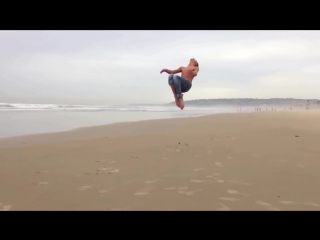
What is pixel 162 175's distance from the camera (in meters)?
4.45

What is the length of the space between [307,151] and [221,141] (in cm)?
217

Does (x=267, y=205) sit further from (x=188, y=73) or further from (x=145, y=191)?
(x=188, y=73)

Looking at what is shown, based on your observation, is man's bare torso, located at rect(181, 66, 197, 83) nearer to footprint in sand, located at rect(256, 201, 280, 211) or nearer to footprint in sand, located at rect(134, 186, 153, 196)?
footprint in sand, located at rect(134, 186, 153, 196)

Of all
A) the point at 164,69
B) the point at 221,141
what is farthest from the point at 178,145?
the point at 164,69

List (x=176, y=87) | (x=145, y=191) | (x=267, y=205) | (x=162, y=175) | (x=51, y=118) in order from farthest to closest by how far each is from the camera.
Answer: (x=51, y=118) → (x=162, y=175) → (x=176, y=87) → (x=145, y=191) → (x=267, y=205)

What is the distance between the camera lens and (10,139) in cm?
791

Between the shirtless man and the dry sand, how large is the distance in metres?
1.32

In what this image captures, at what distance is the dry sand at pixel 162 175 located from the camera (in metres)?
3.34

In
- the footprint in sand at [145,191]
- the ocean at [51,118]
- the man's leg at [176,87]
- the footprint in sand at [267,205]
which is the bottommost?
the footprint in sand at [145,191]

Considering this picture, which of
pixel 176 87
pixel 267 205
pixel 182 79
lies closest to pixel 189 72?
pixel 182 79

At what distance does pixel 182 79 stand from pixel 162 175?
1605 millimetres

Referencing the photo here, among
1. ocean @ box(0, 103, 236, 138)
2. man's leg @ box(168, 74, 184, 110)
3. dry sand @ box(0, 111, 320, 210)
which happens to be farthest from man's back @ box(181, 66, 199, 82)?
ocean @ box(0, 103, 236, 138)

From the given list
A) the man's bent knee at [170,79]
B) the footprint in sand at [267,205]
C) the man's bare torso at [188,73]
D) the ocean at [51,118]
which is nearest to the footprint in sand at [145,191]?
the footprint in sand at [267,205]

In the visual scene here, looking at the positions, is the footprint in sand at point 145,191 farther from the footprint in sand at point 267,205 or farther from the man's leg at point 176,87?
the footprint in sand at point 267,205
